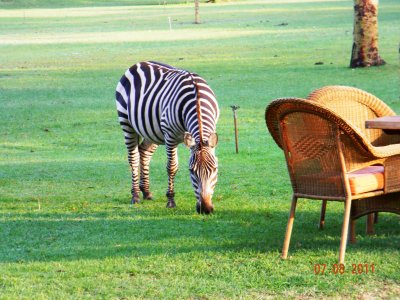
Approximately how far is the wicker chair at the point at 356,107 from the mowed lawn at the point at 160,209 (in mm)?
835

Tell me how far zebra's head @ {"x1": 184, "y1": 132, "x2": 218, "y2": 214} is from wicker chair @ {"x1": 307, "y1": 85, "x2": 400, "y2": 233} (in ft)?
4.55

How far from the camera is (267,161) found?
553 inches

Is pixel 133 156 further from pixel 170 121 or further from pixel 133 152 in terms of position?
pixel 170 121

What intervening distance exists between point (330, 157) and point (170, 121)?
3.29 meters

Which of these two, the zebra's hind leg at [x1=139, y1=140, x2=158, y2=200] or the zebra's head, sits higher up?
the zebra's head

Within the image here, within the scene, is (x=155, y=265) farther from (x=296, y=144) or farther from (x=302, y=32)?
(x=302, y=32)

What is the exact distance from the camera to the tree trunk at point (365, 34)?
25750 mm

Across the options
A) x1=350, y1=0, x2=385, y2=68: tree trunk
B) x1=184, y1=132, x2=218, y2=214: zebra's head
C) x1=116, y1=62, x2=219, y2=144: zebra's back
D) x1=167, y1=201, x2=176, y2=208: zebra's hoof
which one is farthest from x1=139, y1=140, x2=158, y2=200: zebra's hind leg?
x1=350, y1=0, x2=385, y2=68: tree trunk

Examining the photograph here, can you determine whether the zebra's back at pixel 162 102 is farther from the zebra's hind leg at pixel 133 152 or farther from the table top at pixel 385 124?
the table top at pixel 385 124

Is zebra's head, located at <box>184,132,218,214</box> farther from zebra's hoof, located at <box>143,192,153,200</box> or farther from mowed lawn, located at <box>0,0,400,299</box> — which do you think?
zebra's hoof, located at <box>143,192,153,200</box>

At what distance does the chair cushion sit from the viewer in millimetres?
7532

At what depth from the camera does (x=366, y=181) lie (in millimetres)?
7621

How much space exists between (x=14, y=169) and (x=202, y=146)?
533 centimetres

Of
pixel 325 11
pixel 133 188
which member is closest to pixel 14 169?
pixel 133 188
